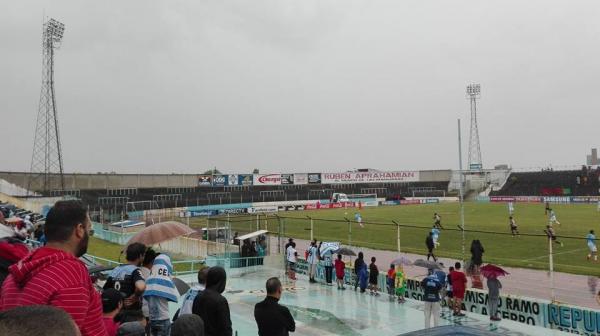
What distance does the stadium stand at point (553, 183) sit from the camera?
2948 inches

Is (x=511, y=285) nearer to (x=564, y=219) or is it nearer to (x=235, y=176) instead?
(x=564, y=219)

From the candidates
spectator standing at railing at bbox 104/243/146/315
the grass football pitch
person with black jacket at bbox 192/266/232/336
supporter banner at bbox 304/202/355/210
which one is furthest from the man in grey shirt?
supporter banner at bbox 304/202/355/210

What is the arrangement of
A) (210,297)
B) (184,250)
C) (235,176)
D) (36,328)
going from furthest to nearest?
(235,176), (184,250), (210,297), (36,328)

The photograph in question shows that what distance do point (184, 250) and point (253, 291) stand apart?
10.4 meters

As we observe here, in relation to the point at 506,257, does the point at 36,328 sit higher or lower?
higher

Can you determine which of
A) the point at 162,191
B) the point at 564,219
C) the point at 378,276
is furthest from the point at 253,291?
the point at 162,191

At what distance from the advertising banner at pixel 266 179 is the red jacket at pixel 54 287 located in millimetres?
89583

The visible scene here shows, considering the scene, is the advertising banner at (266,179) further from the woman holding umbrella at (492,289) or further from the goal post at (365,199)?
the woman holding umbrella at (492,289)

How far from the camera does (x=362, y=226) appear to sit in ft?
125

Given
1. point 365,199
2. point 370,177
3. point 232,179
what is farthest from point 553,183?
point 232,179

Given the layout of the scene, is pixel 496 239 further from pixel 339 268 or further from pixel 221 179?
pixel 221 179

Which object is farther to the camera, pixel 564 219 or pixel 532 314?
pixel 564 219

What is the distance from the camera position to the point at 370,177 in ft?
328

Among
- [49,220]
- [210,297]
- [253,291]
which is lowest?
[253,291]
